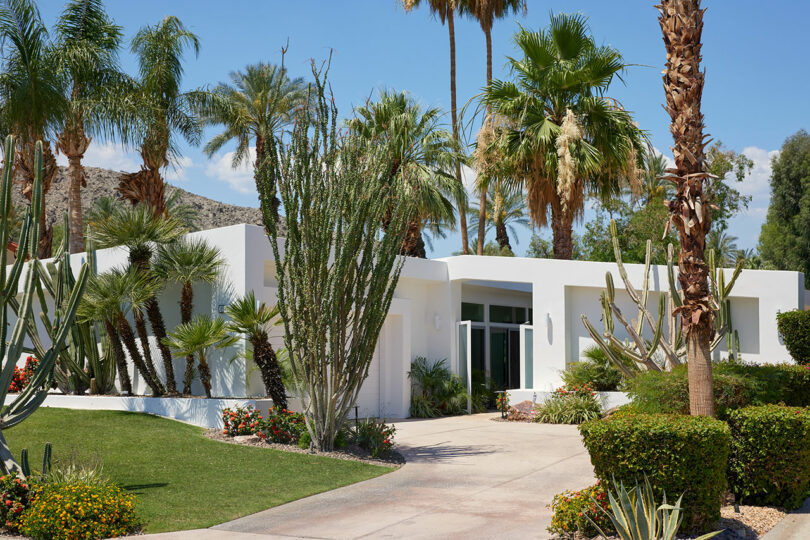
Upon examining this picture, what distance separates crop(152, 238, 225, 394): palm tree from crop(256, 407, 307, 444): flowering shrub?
3344mm

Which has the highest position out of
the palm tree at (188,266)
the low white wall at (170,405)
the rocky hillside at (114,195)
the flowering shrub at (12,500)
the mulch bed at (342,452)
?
the rocky hillside at (114,195)

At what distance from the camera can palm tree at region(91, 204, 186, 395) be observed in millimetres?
15648

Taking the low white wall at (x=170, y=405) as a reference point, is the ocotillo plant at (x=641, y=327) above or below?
above

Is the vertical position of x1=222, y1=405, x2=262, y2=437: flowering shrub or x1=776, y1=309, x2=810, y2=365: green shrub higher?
x1=776, y1=309, x2=810, y2=365: green shrub

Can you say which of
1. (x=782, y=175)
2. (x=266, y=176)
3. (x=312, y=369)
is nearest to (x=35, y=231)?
(x=266, y=176)

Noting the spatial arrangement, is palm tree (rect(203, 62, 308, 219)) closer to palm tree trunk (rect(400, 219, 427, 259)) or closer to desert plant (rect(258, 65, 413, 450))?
palm tree trunk (rect(400, 219, 427, 259))

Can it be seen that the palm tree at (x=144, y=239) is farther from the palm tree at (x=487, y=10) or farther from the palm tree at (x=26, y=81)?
the palm tree at (x=487, y=10)

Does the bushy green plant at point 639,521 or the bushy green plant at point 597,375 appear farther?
the bushy green plant at point 597,375

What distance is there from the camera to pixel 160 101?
2206 cm

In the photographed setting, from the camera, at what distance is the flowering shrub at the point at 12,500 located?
25.3ft

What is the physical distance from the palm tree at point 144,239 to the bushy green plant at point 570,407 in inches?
319

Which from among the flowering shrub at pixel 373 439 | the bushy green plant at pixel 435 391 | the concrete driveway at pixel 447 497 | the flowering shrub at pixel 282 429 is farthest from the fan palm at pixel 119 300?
the bushy green plant at pixel 435 391

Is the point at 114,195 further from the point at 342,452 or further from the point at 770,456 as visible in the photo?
the point at 770,456

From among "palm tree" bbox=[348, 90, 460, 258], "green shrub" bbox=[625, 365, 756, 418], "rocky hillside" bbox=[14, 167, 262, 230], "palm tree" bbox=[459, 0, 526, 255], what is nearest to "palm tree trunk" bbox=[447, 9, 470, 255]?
"palm tree" bbox=[459, 0, 526, 255]
